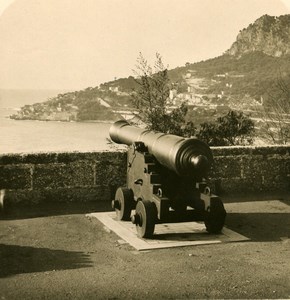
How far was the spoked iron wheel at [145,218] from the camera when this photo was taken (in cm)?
684

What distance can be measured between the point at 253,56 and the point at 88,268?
45.1 m

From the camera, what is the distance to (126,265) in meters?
5.92

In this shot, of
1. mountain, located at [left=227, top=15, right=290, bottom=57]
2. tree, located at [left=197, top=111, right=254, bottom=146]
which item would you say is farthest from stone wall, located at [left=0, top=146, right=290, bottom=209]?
mountain, located at [left=227, top=15, right=290, bottom=57]

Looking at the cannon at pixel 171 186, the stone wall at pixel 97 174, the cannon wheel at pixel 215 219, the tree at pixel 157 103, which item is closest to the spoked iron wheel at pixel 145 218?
the cannon at pixel 171 186

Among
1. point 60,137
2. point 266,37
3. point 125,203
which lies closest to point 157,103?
point 125,203

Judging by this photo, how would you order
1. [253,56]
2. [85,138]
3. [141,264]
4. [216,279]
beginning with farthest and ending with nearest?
[253,56], [85,138], [141,264], [216,279]

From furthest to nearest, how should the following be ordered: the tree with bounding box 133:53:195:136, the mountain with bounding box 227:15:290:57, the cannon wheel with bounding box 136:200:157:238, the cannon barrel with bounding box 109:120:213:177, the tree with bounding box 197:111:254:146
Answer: the mountain with bounding box 227:15:290:57, the tree with bounding box 197:111:254:146, the tree with bounding box 133:53:195:136, the cannon wheel with bounding box 136:200:157:238, the cannon barrel with bounding box 109:120:213:177

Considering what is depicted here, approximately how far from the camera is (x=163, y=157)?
7023 millimetres

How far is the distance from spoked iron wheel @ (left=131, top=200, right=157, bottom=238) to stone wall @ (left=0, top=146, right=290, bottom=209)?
2491 millimetres

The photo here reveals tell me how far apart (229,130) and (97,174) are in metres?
9.66

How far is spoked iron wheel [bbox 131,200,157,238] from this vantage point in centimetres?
684

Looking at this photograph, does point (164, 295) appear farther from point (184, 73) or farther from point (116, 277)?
point (184, 73)

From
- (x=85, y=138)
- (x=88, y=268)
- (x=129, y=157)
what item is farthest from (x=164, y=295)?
(x=85, y=138)

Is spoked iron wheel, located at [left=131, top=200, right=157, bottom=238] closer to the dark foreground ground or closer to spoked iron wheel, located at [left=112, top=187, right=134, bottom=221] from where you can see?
the dark foreground ground
